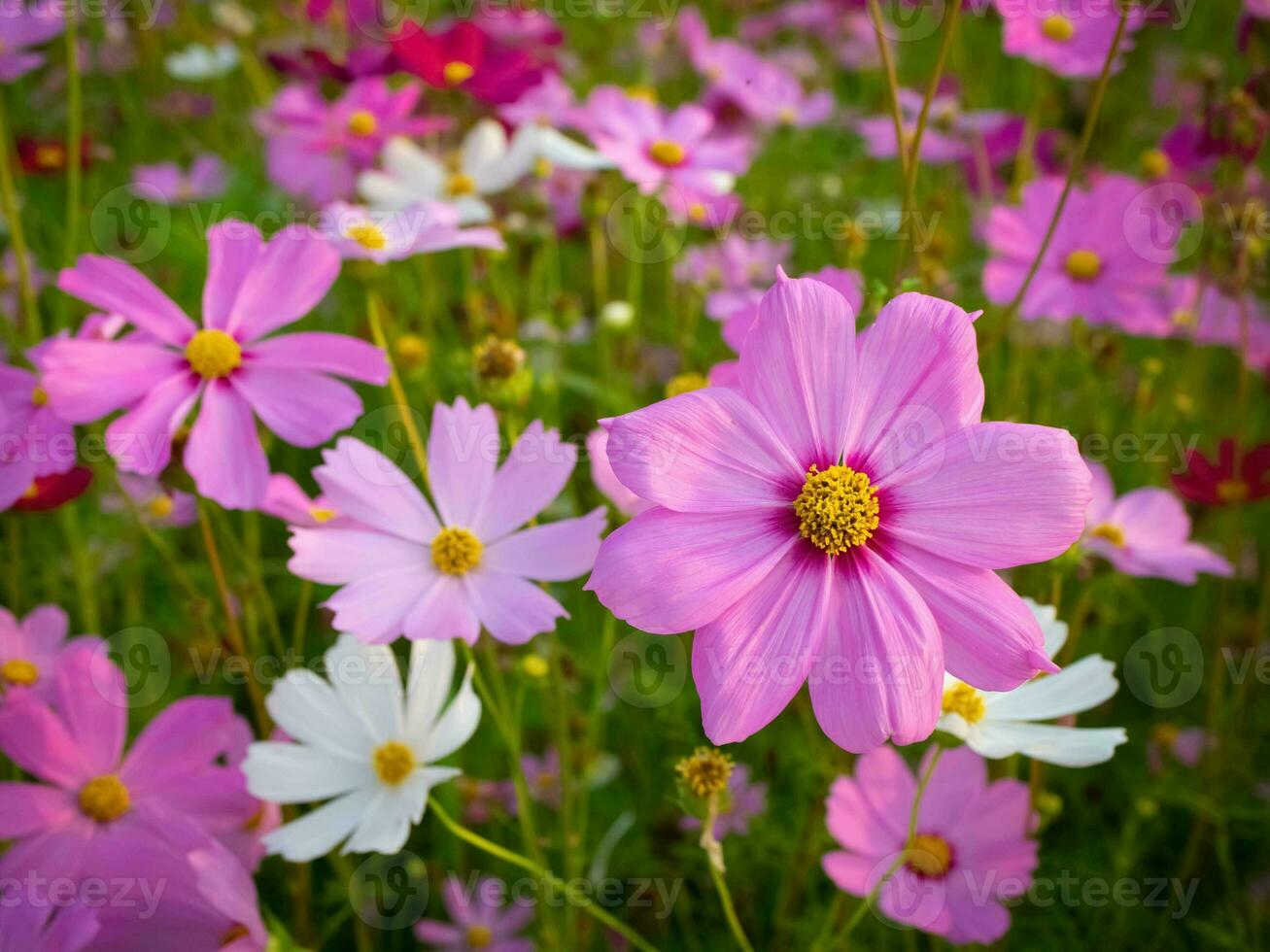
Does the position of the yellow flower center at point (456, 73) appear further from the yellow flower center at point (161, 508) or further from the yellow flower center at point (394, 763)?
the yellow flower center at point (394, 763)

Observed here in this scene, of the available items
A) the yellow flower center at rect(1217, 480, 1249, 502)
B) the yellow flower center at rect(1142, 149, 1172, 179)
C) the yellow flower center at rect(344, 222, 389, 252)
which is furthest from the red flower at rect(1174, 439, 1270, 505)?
the yellow flower center at rect(344, 222, 389, 252)

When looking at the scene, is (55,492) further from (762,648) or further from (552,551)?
(762,648)

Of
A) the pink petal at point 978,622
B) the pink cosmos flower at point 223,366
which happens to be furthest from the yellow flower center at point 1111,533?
the pink cosmos flower at point 223,366

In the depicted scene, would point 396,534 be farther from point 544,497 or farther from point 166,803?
point 166,803

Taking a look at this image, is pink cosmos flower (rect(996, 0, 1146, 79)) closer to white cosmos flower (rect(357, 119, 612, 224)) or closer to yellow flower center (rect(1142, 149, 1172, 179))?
yellow flower center (rect(1142, 149, 1172, 179))

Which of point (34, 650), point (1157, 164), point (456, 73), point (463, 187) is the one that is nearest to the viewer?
point (34, 650)

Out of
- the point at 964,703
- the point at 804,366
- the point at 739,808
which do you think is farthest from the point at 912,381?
the point at 739,808
